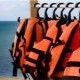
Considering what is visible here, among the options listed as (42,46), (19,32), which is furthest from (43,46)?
(19,32)

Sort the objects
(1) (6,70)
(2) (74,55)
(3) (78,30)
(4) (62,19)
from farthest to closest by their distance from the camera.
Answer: (1) (6,70) → (4) (62,19) → (3) (78,30) → (2) (74,55)

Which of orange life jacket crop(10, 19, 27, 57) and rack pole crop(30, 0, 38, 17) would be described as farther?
rack pole crop(30, 0, 38, 17)

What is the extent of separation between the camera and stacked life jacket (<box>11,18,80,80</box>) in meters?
4.45

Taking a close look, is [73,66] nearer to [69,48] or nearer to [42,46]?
[69,48]

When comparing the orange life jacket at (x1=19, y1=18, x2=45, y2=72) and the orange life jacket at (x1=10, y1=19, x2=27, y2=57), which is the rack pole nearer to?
the orange life jacket at (x1=10, y1=19, x2=27, y2=57)

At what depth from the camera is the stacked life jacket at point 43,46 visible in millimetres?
4454

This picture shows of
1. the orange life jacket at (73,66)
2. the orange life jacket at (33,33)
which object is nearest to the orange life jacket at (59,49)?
the orange life jacket at (73,66)

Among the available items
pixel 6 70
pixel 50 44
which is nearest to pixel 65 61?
pixel 50 44

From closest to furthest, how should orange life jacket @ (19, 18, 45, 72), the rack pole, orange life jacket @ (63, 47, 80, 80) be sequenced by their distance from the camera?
orange life jacket @ (63, 47, 80, 80) → orange life jacket @ (19, 18, 45, 72) → the rack pole

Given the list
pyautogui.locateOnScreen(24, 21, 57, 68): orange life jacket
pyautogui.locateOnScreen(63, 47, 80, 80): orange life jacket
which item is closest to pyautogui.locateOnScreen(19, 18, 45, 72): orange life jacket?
pyautogui.locateOnScreen(24, 21, 57, 68): orange life jacket

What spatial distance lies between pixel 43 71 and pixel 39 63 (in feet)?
0.36

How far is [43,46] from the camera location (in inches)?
187

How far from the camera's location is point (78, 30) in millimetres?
4434

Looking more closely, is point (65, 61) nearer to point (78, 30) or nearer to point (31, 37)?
point (78, 30)
